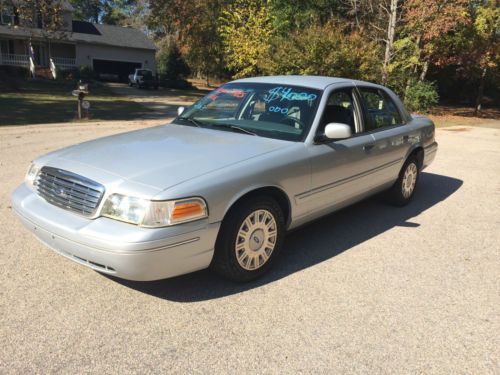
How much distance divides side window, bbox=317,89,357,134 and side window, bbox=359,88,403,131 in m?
0.23

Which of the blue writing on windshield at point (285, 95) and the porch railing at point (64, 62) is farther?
the porch railing at point (64, 62)

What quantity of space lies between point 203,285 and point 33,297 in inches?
49.7

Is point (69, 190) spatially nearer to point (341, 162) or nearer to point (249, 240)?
point (249, 240)

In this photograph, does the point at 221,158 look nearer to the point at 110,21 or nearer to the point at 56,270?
the point at 56,270

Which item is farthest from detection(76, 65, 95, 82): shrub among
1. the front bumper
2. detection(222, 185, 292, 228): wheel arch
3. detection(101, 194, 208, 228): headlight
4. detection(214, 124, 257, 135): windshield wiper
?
detection(101, 194, 208, 228): headlight

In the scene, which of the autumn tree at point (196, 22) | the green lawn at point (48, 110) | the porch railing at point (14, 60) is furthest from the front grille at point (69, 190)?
the porch railing at point (14, 60)

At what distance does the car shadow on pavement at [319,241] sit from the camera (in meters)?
3.60

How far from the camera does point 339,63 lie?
17.5 metres

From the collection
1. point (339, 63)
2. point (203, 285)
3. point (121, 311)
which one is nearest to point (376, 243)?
point (203, 285)

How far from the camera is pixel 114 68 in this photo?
45375 millimetres

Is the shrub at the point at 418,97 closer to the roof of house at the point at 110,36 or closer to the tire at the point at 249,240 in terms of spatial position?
the tire at the point at 249,240

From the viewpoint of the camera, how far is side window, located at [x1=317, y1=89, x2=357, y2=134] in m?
4.43

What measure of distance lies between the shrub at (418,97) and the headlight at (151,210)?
20.0 meters

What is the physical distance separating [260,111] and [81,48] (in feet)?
142
